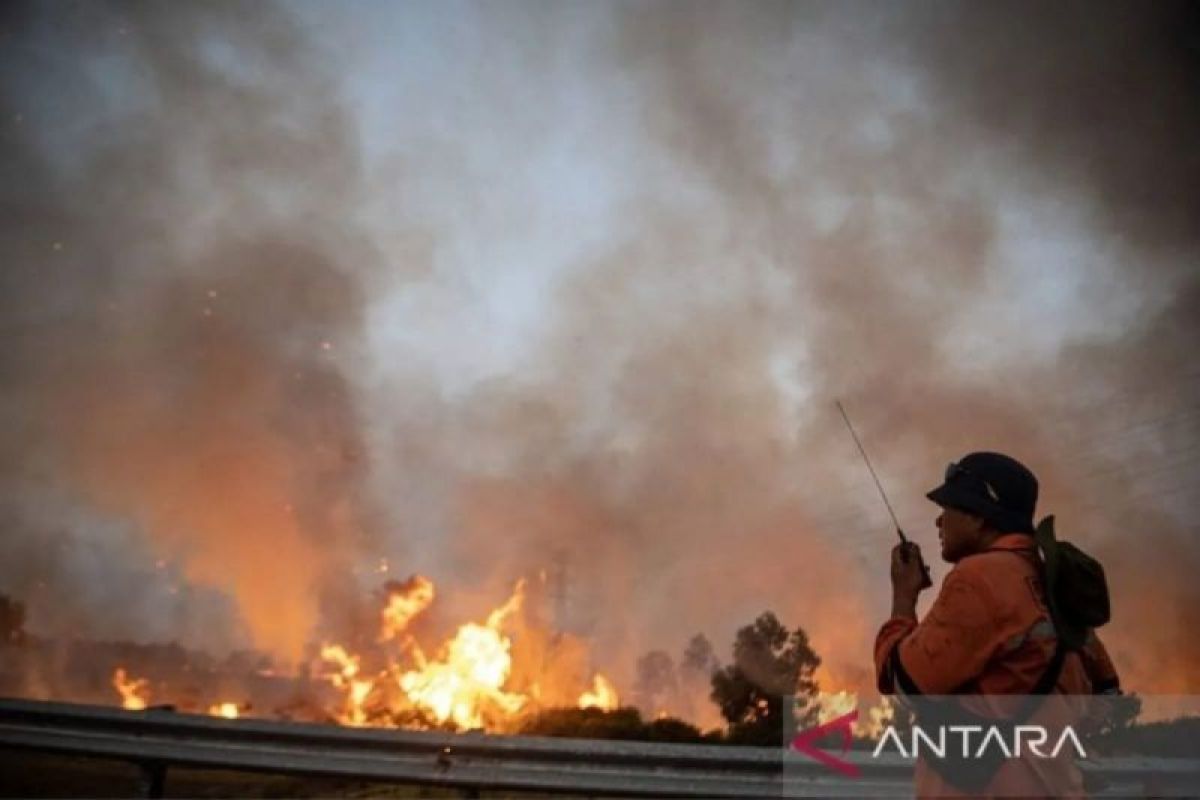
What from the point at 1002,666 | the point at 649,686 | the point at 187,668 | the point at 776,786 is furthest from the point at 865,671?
the point at 1002,666

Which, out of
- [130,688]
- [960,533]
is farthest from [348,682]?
[960,533]

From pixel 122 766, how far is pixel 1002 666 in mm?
6148

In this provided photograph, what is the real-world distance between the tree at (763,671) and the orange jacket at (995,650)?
24339mm

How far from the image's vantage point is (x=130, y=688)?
Result: 25641 millimetres

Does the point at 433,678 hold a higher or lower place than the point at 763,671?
lower

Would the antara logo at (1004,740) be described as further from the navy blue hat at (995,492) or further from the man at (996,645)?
the navy blue hat at (995,492)

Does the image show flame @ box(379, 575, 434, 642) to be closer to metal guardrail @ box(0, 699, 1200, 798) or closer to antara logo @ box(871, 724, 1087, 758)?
metal guardrail @ box(0, 699, 1200, 798)

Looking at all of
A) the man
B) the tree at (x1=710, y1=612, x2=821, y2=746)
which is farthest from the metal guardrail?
the tree at (x1=710, y1=612, x2=821, y2=746)

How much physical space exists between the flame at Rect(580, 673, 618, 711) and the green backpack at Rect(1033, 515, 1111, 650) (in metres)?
25.7

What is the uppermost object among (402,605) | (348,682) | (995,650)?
(402,605)

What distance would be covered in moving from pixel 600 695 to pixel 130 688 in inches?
643

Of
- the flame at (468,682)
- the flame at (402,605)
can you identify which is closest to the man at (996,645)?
the flame at (468,682)

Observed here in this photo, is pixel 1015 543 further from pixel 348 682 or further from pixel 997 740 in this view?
pixel 348 682

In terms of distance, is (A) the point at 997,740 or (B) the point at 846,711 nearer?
(A) the point at 997,740
